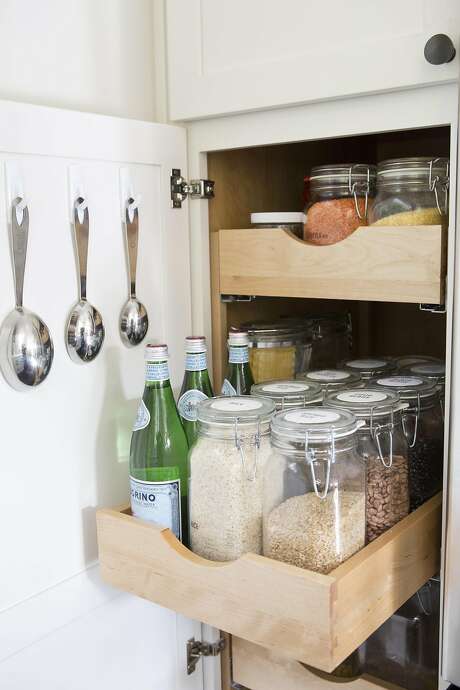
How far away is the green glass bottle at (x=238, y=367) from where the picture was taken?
3.73 ft

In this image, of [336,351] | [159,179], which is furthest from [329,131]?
[336,351]

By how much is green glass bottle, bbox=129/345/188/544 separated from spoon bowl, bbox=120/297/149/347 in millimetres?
76

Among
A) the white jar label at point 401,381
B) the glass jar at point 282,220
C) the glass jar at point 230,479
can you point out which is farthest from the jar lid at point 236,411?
the glass jar at point 282,220

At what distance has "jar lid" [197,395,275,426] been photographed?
3.14 feet

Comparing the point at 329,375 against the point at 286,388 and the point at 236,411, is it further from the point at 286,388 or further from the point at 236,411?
the point at 236,411

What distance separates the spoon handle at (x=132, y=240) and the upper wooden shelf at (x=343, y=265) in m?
0.16

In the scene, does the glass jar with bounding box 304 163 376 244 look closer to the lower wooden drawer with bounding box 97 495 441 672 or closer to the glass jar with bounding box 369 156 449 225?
the glass jar with bounding box 369 156 449 225

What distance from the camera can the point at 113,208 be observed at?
1060mm

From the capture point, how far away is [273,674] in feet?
4.06

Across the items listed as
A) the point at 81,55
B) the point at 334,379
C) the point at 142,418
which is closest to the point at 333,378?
the point at 334,379

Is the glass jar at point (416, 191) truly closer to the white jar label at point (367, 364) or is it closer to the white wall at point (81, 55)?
the white jar label at point (367, 364)

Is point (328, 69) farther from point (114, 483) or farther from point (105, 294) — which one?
point (114, 483)

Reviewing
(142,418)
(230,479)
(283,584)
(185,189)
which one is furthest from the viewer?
(185,189)

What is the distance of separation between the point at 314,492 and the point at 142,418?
0.29 m
